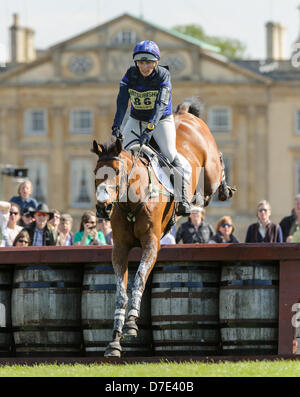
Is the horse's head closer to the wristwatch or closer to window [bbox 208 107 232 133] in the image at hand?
the wristwatch

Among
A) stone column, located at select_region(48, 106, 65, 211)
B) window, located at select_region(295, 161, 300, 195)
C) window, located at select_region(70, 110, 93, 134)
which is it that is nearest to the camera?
window, located at select_region(295, 161, 300, 195)

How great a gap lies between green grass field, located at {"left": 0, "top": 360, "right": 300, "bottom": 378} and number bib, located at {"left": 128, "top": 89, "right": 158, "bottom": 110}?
279 centimetres

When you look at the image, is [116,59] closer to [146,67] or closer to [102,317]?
[146,67]

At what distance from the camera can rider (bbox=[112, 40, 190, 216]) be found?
39.6ft

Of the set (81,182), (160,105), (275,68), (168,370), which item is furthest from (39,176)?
(168,370)

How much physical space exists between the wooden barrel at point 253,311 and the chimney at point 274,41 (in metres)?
56.7

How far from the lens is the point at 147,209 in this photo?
11.6 meters

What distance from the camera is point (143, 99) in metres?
12.3

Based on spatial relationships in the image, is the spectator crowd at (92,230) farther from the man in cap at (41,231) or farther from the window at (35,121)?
the window at (35,121)

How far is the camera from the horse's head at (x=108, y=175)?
10.9 metres

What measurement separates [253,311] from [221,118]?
55164 mm

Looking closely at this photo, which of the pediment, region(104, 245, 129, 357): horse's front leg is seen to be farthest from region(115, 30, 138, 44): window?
region(104, 245, 129, 357): horse's front leg

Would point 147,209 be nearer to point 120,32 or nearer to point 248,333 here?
point 248,333

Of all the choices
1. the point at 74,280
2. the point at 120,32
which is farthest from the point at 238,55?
the point at 74,280
